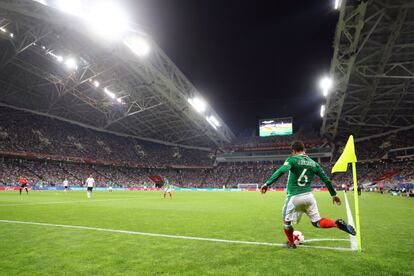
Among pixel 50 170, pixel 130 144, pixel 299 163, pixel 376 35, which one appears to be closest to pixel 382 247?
pixel 299 163

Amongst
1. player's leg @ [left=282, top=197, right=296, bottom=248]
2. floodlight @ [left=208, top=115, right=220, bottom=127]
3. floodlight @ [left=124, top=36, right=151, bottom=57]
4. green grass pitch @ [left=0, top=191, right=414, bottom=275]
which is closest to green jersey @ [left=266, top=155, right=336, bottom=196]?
player's leg @ [left=282, top=197, right=296, bottom=248]

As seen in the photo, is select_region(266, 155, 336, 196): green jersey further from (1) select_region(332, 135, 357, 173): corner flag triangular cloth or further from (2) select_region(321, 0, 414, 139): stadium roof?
(2) select_region(321, 0, 414, 139): stadium roof

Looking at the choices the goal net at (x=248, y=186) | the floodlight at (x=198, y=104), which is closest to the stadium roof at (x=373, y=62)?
the floodlight at (x=198, y=104)

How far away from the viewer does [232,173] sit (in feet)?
255

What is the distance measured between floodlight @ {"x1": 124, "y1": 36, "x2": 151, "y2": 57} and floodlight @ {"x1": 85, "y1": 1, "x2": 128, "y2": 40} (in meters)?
2.61

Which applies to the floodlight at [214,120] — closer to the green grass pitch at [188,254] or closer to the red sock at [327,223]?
the green grass pitch at [188,254]

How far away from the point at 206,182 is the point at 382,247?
70.7m

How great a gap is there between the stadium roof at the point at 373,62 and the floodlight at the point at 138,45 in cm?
2060

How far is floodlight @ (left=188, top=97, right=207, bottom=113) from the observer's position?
49.4m

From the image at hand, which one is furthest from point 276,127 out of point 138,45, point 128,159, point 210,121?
point 138,45

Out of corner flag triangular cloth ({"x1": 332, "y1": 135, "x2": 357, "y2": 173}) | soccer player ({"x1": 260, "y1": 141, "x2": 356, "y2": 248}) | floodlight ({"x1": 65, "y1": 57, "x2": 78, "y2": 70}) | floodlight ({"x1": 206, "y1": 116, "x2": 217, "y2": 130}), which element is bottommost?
soccer player ({"x1": 260, "y1": 141, "x2": 356, "y2": 248})

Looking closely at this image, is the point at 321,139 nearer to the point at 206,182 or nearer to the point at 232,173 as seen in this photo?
the point at 232,173

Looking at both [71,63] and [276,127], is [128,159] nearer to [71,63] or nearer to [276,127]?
[71,63]

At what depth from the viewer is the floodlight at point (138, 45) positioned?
108 ft
